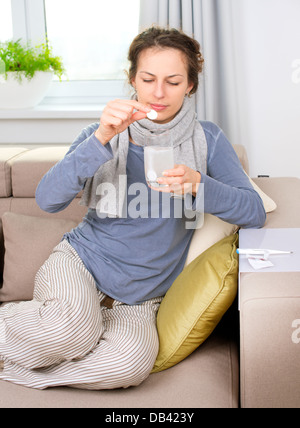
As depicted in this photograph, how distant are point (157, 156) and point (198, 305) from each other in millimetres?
374

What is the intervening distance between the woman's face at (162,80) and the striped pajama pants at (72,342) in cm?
52

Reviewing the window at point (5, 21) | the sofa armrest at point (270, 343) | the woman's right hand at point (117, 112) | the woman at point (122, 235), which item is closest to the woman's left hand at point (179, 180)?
the woman at point (122, 235)

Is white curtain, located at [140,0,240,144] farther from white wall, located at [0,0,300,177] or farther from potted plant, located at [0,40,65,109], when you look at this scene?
potted plant, located at [0,40,65,109]

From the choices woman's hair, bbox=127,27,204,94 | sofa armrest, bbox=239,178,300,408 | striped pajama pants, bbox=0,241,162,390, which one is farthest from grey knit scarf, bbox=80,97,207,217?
sofa armrest, bbox=239,178,300,408

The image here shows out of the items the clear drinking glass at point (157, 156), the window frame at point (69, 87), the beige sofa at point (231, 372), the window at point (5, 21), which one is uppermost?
the window at point (5, 21)

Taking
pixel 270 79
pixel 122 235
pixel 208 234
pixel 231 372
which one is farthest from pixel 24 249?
pixel 270 79

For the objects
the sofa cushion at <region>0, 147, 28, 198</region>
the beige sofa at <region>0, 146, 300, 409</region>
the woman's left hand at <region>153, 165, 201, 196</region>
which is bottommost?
the beige sofa at <region>0, 146, 300, 409</region>

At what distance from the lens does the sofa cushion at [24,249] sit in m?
1.92

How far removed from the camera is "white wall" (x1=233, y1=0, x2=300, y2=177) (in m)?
2.88

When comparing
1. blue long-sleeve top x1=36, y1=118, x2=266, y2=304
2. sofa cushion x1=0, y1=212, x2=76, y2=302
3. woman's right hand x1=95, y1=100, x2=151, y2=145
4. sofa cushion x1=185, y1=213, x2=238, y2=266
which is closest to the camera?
woman's right hand x1=95, y1=100, x2=151, y2=145

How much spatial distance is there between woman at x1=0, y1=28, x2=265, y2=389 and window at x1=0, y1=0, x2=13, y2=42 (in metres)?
1.79

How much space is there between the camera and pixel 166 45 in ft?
5.42

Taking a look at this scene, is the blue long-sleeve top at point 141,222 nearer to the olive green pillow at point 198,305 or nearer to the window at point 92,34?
the olive green pillow at point 198,305

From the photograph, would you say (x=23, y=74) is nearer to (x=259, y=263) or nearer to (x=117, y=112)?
(x=117, y=112)
